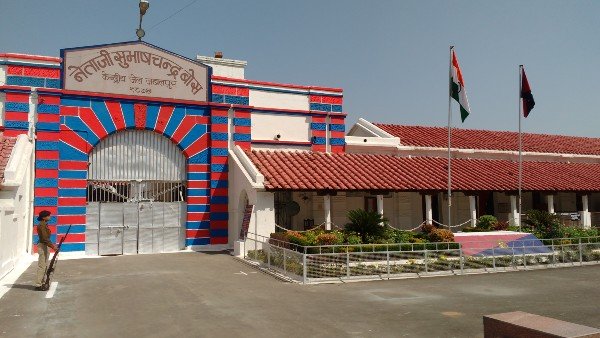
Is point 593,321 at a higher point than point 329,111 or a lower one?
lower

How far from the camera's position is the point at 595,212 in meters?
28.0

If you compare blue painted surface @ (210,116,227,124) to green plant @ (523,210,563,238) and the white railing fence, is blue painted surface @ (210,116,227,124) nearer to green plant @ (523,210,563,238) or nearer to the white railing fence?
the white railing fence

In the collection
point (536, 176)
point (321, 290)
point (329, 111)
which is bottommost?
point (321, 290)

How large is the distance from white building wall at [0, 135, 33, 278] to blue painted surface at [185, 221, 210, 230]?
601 cm

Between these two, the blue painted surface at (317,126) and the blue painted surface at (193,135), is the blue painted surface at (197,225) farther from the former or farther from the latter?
the blue painted surface at (317,126)

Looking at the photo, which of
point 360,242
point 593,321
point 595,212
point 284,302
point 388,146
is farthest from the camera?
point 595,212

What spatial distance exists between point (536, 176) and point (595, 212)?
18.0 feet

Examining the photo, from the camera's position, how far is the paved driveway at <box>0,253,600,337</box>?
823 centimetres

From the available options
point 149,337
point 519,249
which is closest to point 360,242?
point 519,249

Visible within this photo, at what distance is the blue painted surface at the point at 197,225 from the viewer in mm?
20281

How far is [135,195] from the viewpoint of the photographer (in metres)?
19.8

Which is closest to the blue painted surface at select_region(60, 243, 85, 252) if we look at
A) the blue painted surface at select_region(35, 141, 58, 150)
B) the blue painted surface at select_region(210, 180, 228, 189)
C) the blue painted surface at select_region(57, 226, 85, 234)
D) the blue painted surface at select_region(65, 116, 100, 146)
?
the blue painted surface at select_region(57, 226, 85, 234)

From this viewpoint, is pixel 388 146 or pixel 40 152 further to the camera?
pixel 388 146

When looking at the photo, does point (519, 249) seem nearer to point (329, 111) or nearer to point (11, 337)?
point (329, 111)
